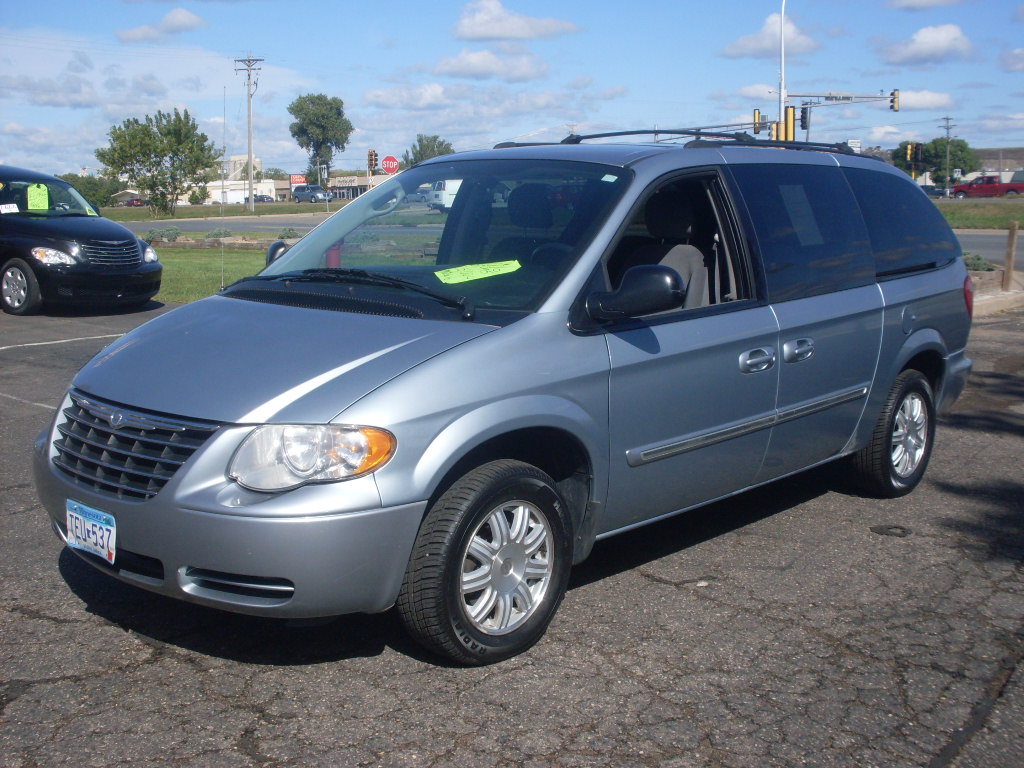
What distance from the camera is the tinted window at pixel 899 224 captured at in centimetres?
567

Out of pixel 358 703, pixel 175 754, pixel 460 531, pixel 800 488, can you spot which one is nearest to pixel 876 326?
pixel 800 488

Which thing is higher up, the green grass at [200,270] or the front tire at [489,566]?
the green grass at [200,270]

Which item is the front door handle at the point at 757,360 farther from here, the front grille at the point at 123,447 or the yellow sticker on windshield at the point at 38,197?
the yellow sticker on windshield at the point at 38,197

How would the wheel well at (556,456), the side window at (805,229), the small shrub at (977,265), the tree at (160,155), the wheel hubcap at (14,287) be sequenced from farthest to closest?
the tree at (160,155), the small shrub at (977,265), the wheel hubcap at (14,287), the side window at (805,229), the wheel well at (556,456)

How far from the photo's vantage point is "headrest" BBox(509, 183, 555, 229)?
174 inches

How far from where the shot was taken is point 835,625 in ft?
13.9

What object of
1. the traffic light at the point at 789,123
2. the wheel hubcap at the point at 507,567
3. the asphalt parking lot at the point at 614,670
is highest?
the traffic light at the point at 789,123

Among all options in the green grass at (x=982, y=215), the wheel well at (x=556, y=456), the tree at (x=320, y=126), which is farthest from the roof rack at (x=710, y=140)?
the tree at (x=320, y=126)

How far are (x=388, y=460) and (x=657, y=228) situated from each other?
6.86 ft

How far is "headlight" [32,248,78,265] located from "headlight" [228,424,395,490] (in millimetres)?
10232

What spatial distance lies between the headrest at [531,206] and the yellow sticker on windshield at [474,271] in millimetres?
251

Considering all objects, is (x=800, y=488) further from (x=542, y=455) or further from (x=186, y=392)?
(x=186, y=392)

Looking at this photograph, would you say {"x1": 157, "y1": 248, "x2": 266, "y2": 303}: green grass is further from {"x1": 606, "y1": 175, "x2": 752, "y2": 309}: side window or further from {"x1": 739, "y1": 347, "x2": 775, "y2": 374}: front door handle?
{"x1": 739, "y1": 347, "x2": 775, "y2": 374}: front door handle

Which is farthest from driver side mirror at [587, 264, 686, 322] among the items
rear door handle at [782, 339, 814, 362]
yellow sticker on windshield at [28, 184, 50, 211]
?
yellow sticker on windshield at [28, 184, 50, 211]
